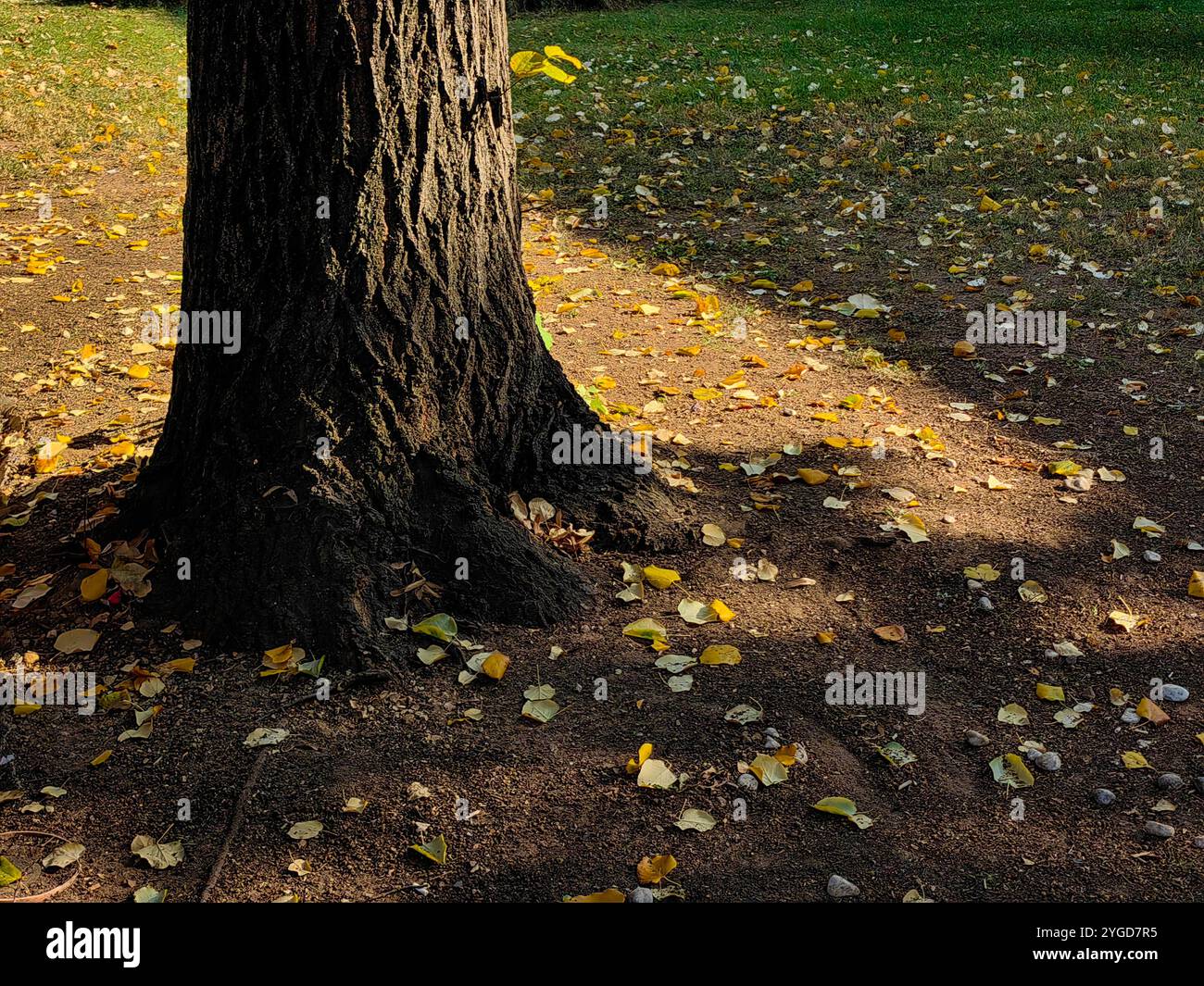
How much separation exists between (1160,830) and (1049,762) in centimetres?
29

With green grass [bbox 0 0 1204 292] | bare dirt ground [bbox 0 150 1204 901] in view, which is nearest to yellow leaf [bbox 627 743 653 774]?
bare dirt ground [bbox 0 150 1204 901]

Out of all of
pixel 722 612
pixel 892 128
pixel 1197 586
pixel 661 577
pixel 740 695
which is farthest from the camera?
pixel 892 128

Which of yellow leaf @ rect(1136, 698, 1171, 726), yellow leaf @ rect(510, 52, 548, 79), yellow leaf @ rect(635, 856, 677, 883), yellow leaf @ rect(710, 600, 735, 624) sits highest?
yellow leaf @ rect(510, 52, 548, 79)

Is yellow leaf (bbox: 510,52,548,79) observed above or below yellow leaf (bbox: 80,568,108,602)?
above

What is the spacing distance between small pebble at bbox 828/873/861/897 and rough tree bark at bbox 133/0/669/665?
110cm

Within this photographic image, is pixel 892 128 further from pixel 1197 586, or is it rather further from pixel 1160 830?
pixel 1160 830

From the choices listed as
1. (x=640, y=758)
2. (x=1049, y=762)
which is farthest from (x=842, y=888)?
(x=1049, y=762)

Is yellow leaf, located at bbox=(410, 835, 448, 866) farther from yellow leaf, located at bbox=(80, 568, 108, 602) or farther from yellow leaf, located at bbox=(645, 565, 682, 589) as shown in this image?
yellow leaf, located at bbox=(80, 568, 108, 602)

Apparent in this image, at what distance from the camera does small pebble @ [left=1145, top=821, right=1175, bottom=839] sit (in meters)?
2.46

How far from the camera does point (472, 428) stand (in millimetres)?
3145

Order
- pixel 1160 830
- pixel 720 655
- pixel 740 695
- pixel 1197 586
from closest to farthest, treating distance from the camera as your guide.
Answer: pixel 1160 830, pixel 740 695, pixel 720 655, pixel 1197 586

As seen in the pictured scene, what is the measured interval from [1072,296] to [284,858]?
483cm

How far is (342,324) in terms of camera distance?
2.87 meters

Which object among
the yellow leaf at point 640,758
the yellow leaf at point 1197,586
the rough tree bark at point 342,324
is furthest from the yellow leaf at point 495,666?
the yellow leaf at point 1197,586
